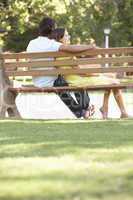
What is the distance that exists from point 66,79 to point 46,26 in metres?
0.92

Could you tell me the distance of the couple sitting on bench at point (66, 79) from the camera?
467 inches

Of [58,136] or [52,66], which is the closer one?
[58,136]

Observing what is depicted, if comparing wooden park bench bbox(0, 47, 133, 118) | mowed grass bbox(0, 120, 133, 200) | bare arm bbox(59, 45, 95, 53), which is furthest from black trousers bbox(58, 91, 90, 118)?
mowed grass bbox(0, 120, 133, 200)

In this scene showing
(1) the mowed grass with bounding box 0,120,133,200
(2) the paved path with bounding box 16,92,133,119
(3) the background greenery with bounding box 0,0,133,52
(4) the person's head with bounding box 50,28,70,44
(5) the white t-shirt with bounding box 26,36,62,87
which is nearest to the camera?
(1) the mowed grass with bounding box 0,120,133,200

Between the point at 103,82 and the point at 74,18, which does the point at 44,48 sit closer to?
the point at 103,82

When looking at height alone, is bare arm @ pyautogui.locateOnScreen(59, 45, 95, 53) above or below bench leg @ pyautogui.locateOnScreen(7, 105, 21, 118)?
above

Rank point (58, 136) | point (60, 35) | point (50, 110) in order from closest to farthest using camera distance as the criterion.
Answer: point (58, 136), point (60, 35), point (50, 110)

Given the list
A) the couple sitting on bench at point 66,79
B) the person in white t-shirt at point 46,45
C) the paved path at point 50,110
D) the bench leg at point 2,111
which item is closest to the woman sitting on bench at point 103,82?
the couple sitting on bench at point 66,79

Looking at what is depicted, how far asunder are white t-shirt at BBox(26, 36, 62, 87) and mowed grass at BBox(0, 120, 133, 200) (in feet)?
8.04

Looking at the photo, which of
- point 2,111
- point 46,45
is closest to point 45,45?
point 46,45

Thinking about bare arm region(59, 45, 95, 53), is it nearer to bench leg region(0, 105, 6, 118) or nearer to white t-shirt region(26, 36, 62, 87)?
white t-shirt region(26, 36, 62, 87)

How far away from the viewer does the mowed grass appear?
4.50 m

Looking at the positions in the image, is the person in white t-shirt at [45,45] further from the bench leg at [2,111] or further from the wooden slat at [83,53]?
the bench leg at [2,111]

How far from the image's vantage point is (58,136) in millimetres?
8250
